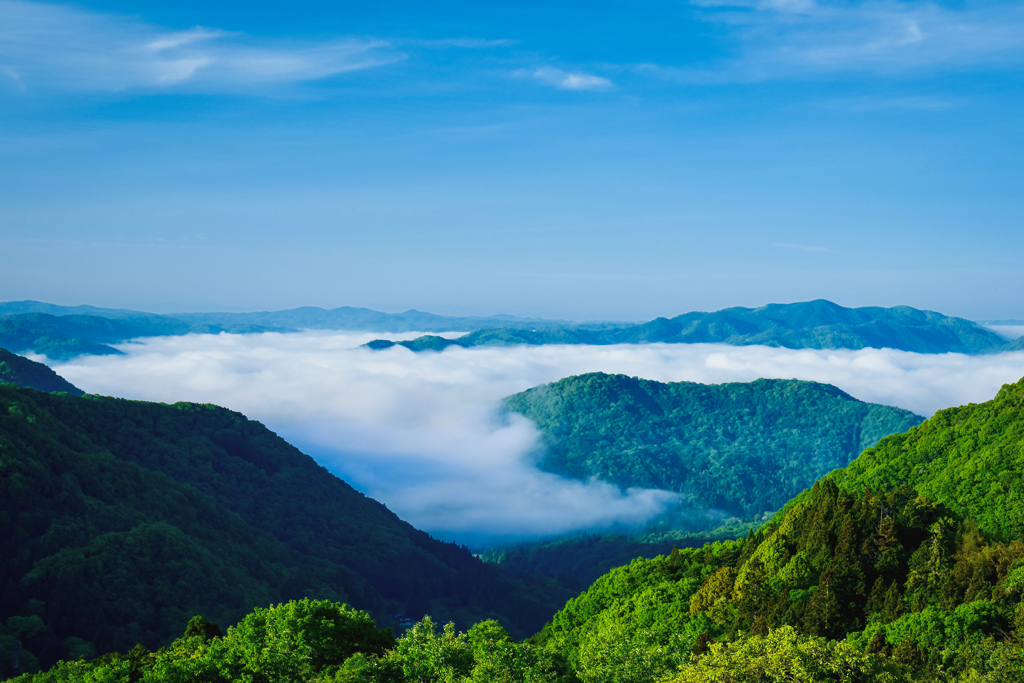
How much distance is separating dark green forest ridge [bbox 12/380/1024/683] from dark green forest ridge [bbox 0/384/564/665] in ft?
163

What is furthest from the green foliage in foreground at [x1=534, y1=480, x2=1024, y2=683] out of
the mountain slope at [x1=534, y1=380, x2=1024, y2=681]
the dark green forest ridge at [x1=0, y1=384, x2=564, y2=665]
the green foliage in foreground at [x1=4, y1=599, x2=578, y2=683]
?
the dark green forest ridge at [x1=0, y1=384, x2=564, y2=665]

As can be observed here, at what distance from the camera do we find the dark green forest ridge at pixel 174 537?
102500 millimetres

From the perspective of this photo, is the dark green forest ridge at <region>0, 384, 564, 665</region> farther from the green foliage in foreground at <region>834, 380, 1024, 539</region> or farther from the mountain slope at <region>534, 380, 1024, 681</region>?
the green foliage in foreground at <region>834, 380, 1024, 539</region>

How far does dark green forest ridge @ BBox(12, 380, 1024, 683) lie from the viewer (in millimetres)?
35812

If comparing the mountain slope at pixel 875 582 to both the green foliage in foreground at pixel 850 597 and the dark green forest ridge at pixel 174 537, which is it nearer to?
the green foliage in foreground at pixel 850 597

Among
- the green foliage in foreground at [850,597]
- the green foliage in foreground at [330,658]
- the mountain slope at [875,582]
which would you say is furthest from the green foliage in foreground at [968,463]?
the green foliage in foreground at [330,658]

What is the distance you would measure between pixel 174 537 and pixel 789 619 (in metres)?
99.3

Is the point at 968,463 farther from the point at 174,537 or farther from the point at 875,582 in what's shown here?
the point at 174,537

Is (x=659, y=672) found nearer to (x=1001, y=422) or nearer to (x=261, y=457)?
(x=1001, y=422)

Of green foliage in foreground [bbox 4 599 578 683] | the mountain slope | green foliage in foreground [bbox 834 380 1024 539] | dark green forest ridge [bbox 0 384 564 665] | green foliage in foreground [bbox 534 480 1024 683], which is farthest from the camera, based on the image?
dark green forest ridge [bbox 0 384 564 665]

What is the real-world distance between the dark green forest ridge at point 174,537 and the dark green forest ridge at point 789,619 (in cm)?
4983

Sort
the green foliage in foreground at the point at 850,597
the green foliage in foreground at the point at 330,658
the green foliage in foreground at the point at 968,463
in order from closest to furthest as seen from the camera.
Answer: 1. the green foliage in foreground at the point at 330,658
2. the green foliage in foreground at the point at 850,597
3. the green foliage in foreground at the point at 968,463

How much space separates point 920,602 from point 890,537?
6417 mm

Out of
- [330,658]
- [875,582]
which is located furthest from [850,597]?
[330,658]
